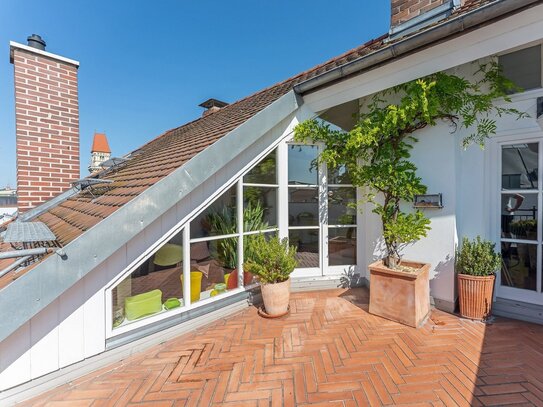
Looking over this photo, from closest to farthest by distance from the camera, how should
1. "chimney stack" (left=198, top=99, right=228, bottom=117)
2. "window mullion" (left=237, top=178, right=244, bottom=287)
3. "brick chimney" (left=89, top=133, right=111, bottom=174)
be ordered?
"window mullion" (left=237, top=178, right=244, bottom=287)
"chimney stack" (left=198, top=99, right=228, bottom=117)
"brick chimney" (left=89, top=133, right=111, bottom=174)

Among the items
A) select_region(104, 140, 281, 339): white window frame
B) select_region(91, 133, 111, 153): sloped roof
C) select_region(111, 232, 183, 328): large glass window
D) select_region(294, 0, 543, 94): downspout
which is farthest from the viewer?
select_region(91, 133, 111, 153): sloped roof

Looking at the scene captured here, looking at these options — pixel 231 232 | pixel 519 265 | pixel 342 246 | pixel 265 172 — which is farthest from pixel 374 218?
pixel 231 232

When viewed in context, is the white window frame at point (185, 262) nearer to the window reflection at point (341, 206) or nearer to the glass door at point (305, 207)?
the glass door at point (305, 207)

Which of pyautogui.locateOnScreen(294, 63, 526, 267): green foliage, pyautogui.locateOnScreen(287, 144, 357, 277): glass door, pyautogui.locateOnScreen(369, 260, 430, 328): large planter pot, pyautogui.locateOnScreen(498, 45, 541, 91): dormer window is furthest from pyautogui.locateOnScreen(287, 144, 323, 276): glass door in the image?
pyautogui.locateOnScreen(498, 45, 541, 91): dormer window

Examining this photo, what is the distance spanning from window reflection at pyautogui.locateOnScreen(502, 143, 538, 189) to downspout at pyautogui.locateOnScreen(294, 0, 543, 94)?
1.76 m

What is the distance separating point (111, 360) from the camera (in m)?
2.69

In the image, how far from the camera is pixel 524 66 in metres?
3.29

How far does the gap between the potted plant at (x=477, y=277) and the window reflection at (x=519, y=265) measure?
31cm

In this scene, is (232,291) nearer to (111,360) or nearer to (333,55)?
(111,360)

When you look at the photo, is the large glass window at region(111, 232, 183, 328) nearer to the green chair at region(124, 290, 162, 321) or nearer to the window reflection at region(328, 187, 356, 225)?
the green chair at region(124, 290, 162, 321)

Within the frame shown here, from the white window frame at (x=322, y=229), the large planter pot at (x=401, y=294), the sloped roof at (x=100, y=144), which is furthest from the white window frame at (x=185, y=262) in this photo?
the sloped roof at (x=100, y=144)

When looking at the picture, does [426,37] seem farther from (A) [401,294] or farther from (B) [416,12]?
(A) [401,294]

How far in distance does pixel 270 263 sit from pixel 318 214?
1593mm

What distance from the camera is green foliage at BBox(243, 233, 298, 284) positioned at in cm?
363
